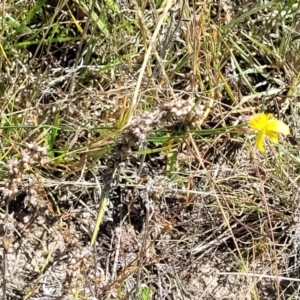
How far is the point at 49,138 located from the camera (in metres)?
1.46

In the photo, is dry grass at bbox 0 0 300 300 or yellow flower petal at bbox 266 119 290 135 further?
dry grass at bbox 0 0 300 300

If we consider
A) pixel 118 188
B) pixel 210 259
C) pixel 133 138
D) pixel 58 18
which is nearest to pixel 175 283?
pixel 210 259

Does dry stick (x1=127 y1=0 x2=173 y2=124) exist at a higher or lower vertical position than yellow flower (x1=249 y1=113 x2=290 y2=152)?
higher

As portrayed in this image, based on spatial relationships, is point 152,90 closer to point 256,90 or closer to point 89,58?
point 89,58

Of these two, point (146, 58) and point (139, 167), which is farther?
A: point (139, 167)

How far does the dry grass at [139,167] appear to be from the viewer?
1438mm

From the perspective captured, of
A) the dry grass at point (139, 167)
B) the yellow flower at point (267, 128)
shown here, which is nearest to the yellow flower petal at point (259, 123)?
the yellow flower at point (267, 128)

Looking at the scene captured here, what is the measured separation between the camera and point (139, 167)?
1.46 metres

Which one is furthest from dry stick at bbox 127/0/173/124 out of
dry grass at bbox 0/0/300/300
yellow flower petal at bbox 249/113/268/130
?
yellow flower petal at bbox 249/113/268/130

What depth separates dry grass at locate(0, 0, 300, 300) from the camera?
56.6 inches

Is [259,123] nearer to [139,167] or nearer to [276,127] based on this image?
[276,127]

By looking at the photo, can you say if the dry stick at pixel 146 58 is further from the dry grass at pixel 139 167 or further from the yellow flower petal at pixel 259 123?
the yellow flower petal at pixel 259 123

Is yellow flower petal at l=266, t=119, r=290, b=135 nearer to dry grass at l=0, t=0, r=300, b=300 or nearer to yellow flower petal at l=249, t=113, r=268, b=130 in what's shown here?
yellow flower petal at l=249, t=113, r=268, b=130

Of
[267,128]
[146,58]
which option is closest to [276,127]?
[267,128]
